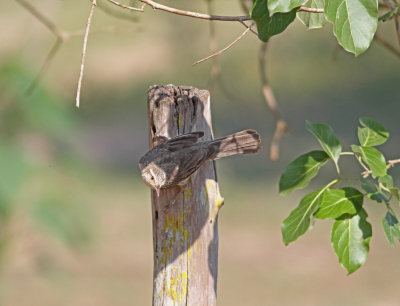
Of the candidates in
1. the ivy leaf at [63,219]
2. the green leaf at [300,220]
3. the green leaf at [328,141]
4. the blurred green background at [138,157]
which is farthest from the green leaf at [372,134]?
the ivy leaf at [63,219]

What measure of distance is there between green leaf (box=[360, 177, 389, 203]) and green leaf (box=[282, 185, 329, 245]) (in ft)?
0.29

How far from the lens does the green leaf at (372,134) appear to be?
4.55 feet

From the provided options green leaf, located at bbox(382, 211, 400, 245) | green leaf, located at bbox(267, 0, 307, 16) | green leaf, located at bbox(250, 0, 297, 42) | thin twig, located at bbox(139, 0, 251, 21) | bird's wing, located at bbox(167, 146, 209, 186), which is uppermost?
thin twig, located at bbox(139, 0, 251, 21)

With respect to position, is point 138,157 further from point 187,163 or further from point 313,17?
point 313,17

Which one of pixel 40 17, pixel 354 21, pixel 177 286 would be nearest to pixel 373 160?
pixel 354 21

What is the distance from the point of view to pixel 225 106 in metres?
8.36

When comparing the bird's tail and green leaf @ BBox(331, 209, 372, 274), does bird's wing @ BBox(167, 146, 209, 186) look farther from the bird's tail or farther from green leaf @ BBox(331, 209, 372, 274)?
green leaf @ BBox(331, 209, 372, 274)

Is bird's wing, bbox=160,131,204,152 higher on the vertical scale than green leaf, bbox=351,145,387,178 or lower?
higher

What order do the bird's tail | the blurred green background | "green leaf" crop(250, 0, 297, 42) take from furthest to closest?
the blurred green background < the bird's tail < "green leaf" crop(250, 0, 297, 42)

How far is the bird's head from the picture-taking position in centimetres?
133

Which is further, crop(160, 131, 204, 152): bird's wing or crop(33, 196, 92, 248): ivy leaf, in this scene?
crop(33, 196, 92, 248): ivy leaf

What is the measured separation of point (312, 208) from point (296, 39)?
8.71 meters

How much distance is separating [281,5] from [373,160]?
38 cm

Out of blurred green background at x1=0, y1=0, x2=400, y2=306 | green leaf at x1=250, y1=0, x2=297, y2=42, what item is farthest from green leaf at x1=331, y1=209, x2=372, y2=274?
blurred green background at x1=0, y1=0, x2=400, y2=306
